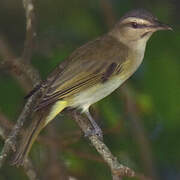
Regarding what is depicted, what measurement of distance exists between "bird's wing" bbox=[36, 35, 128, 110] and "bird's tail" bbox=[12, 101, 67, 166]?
3.1 inches

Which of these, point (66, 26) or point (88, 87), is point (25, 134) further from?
point (66, 26)

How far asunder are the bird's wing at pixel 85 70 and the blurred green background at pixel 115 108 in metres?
0.23

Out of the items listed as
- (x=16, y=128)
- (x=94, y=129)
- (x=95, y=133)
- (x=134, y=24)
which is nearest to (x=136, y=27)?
(x=134, y=24)

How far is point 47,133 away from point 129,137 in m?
0.63

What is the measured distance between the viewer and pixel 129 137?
15.4ft

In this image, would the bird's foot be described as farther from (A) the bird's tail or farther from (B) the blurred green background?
(A) the bird's tail

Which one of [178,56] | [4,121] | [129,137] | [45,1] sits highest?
[45,1]

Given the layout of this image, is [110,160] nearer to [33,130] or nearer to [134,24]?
[33,130]

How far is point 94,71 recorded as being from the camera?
4492mm

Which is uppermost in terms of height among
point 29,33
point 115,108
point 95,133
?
point 29,33

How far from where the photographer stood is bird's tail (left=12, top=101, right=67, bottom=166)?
3.82 metres

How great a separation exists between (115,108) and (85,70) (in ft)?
1.20

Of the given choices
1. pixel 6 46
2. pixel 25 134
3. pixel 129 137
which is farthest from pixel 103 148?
pixel 6 46

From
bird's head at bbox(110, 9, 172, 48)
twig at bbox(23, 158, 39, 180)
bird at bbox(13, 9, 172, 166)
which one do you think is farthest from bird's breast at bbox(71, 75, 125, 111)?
twig at bbox(23, 158, 39, 180)
